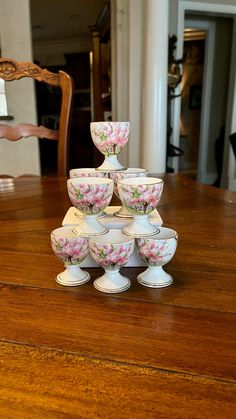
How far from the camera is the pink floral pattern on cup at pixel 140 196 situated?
48 cm

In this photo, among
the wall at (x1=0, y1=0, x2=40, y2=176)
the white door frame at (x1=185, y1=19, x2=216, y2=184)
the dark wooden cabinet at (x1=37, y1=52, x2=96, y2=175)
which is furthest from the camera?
the dark wooden cabinet at (x1=37, y1=52, x2=96, y2=175)

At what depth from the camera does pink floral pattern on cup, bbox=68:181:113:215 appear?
0.48m

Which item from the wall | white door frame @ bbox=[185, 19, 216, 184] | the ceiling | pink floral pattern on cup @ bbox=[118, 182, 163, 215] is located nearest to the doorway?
white door frame @ bbox=[185, 19, 216, 184]

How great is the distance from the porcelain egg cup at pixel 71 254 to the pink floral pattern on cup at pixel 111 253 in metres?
0.02

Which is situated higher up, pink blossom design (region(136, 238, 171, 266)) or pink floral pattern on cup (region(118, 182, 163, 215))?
pink floral pattern on cup (region(118, 182, 163, 215))

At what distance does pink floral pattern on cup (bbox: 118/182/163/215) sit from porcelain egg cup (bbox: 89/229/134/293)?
49 mm

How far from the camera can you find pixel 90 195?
483mm

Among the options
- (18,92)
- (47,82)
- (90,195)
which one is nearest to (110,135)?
(90,195)

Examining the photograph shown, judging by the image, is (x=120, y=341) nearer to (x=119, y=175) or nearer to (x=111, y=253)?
(x=111, y=253)

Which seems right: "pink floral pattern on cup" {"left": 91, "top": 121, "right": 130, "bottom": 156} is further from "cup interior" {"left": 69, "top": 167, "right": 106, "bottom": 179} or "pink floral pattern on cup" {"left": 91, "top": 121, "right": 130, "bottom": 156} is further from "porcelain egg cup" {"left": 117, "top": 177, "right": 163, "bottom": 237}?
"porcelain egg cup" {"left": 117, "top": 177, "right": 163, "bottom": 237}

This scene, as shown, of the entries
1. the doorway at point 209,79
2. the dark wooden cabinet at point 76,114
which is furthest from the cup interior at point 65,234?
the dark wooden cabinet at point 76,114

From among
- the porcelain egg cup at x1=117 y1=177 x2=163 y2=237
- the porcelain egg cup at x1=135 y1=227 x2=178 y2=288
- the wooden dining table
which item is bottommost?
the wooden dining table

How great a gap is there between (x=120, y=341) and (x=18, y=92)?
307cm

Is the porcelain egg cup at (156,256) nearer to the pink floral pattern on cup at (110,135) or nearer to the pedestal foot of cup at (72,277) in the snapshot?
the pedestal foot of cup at (72,277)
